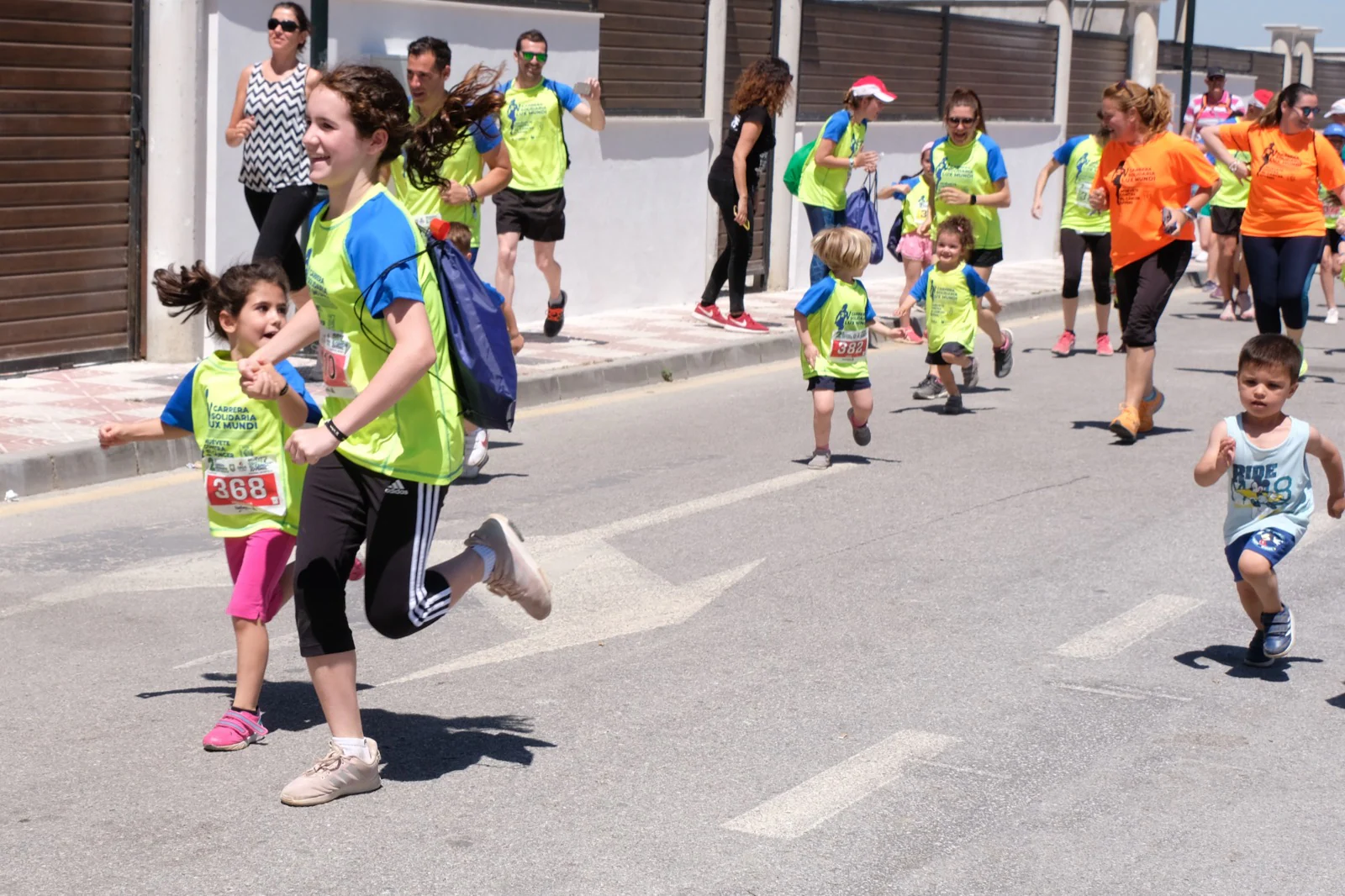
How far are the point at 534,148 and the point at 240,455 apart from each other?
7.64 m

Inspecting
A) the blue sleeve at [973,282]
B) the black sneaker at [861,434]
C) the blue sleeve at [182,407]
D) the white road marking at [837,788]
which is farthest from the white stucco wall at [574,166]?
the white road marking at [837,788]

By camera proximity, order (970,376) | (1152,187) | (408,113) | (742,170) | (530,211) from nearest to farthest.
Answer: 1. (408,113)
2. (1152,187)
3. (970,376)
4. (530,211)
5. (742,170)

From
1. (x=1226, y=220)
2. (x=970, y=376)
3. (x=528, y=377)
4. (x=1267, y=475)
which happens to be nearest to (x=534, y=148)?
(x=528, y=377)

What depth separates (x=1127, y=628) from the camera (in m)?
6.34

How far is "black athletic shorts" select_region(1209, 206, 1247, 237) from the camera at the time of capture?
54.7 ft

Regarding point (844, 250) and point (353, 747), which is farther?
point (844, 250)

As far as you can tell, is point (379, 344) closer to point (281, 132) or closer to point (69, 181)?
point (281, 132)

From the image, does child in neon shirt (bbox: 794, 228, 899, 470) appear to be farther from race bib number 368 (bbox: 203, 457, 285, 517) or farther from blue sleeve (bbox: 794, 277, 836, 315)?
race bib number 368 (bbox: 203, 457, 285, 517)

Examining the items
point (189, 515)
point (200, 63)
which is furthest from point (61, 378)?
point (189, 515)

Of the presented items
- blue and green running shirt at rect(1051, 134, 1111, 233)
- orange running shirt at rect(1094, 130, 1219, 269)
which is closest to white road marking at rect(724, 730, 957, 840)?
orange running shirt at rect(1094, 130, 1219, 269)

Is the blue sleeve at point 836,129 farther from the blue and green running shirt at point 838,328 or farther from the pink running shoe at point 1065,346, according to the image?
the blue and green running shirt at point 838,328

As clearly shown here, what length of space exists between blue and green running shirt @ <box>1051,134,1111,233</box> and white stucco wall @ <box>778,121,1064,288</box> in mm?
3643

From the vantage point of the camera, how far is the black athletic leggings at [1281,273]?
11070 mm

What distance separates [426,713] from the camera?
5.27 meters
